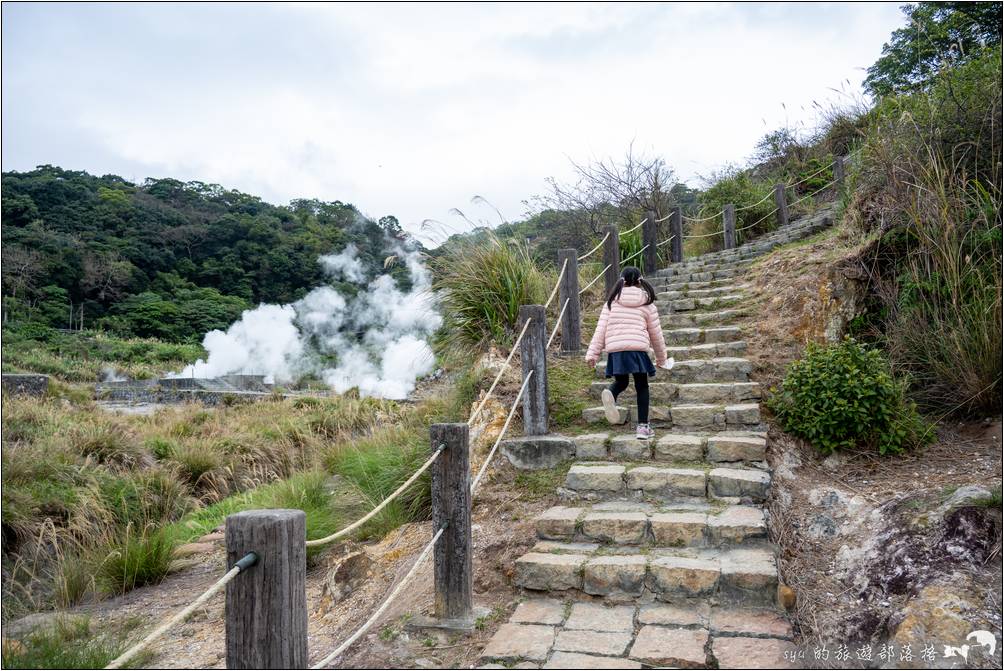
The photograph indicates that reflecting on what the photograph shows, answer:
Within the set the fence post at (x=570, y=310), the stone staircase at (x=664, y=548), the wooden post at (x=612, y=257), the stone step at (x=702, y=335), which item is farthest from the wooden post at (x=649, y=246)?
the stone staircase at (x=664, y=548)

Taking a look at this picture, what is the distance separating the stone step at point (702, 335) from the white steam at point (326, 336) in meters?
15.0

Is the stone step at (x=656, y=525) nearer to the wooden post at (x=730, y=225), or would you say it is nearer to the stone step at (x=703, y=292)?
the stone step at (x=703, y=292)

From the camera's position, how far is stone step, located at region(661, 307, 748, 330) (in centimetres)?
670

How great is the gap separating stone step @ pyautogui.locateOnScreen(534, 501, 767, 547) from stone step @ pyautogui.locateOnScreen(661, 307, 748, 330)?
3136 mm

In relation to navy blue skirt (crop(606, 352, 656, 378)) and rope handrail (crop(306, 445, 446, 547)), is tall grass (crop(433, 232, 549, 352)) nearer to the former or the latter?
navy blue skirt (crop(606, 352, 656, 378))

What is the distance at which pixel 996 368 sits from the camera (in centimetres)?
438

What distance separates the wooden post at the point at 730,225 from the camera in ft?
35.5

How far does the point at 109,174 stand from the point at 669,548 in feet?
148

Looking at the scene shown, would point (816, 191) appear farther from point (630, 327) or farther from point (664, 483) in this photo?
point (664, 483)

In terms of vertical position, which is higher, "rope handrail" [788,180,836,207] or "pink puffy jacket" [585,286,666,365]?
"rope handrail" [788,180,836,207]

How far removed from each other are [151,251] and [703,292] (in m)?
34.0

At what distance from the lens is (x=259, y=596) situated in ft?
6.06

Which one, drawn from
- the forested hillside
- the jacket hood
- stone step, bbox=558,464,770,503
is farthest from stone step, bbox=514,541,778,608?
the forested hillside

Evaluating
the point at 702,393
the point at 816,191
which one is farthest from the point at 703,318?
the point at 816,191
